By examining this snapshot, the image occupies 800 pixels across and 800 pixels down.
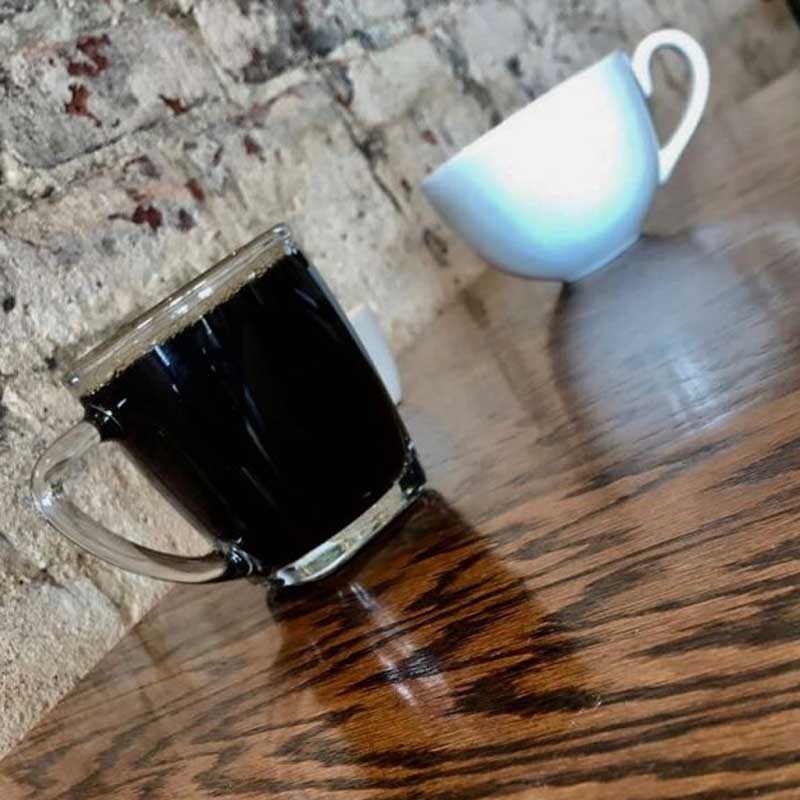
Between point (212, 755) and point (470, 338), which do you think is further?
point (470, 338)

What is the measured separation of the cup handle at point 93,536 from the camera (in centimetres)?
53

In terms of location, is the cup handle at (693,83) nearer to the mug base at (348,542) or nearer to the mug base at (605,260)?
the mug base at (605,260)

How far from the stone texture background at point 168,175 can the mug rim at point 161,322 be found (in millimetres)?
181

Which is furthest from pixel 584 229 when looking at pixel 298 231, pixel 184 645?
pixel 184 645

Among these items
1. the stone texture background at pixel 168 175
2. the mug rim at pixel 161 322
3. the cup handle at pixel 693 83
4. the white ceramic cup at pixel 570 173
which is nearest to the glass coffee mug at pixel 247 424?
the mug rim at pixel 161 322

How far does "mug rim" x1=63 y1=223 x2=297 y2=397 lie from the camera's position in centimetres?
52

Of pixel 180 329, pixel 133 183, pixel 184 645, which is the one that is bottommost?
pixel 184 645

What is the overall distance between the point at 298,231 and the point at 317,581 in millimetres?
489

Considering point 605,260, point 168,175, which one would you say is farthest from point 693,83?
point 168,175

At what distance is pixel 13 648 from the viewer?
0.65 meters

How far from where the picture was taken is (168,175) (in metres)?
0.88

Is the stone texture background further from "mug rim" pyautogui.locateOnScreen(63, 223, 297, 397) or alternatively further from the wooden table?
"mug rim" pyautogui.locateOnScreen(63, 223, 297, 397)

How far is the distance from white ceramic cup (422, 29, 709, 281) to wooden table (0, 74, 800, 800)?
0.19ft

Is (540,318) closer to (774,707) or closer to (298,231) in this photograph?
(298,231)
